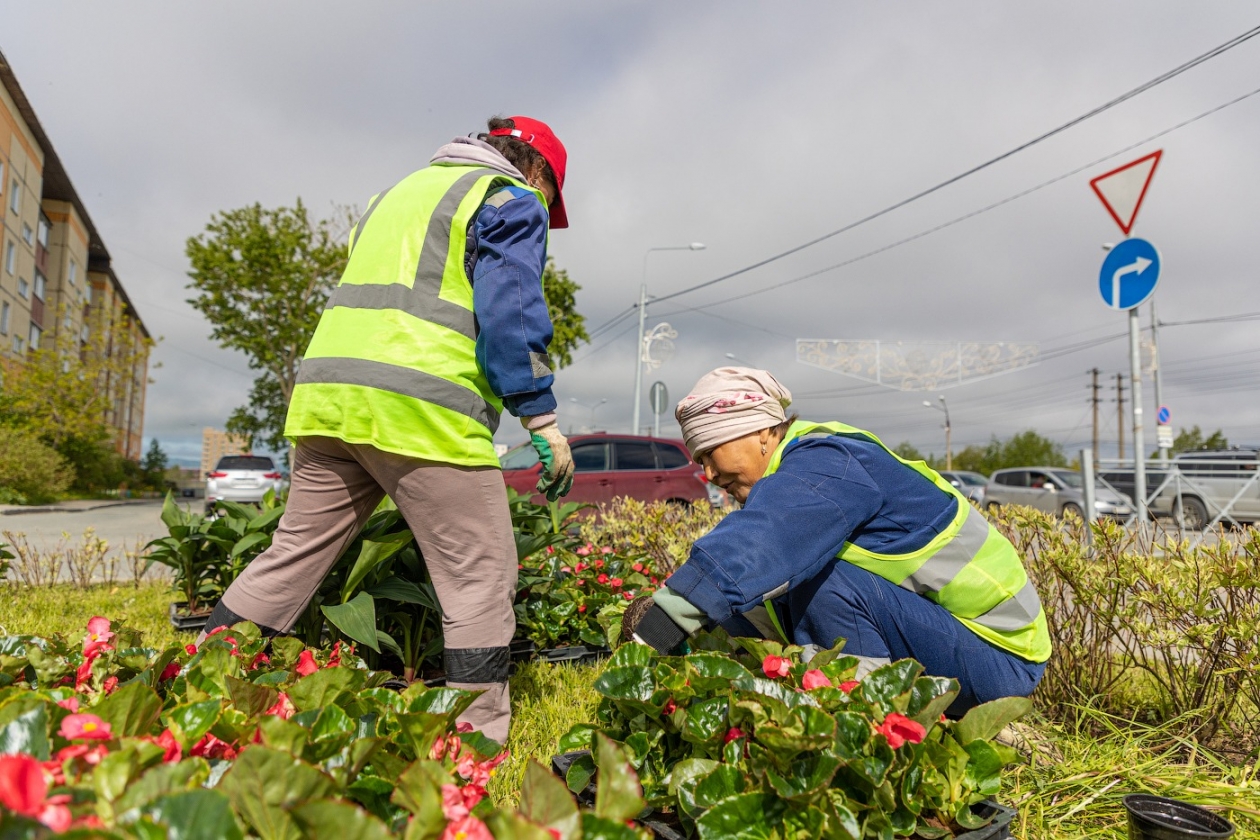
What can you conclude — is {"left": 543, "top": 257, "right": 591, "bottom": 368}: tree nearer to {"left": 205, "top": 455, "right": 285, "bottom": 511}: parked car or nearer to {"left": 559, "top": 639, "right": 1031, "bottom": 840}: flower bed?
{"left": 205, "top": 455, "right": 285, "bottom": 511}: parked car

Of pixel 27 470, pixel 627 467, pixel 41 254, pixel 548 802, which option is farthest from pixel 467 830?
pixel 41 254

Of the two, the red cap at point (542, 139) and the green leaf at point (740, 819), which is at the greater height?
the red cap at point (542, 139)

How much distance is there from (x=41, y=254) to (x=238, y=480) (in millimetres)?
22433

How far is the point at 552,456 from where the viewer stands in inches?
85.9

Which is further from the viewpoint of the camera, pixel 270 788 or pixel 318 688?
pixel 318 688

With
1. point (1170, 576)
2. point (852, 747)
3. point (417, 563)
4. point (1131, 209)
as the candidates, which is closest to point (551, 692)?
point (417, 563)

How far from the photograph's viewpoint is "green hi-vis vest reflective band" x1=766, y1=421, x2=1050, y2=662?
71.2 inches

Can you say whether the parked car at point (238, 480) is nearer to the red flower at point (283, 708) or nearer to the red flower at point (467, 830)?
the red flower at point (283, 708)

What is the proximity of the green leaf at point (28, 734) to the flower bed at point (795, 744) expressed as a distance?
637 mm

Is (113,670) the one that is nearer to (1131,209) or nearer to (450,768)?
(450,768)

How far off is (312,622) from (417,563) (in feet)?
1.28

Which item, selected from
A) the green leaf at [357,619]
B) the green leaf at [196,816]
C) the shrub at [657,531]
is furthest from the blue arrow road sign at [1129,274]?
the green leaf at [196,816]

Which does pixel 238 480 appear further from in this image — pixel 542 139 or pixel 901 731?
pixel 901 731

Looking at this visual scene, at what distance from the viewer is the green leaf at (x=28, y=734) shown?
0.85 metres
